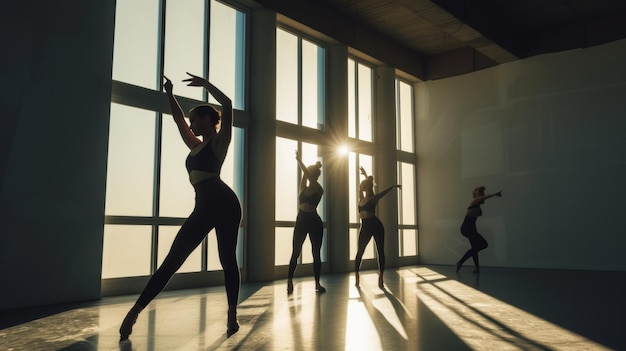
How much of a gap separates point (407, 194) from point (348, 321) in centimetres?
907

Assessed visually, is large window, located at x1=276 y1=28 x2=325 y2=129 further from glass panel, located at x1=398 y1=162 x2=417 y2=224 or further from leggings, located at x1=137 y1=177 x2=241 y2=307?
leggings, located at x1=137 y1=177 x2=241 y2=307

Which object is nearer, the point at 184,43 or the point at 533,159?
the point at 184,43

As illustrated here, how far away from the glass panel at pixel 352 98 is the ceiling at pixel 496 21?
0.93m

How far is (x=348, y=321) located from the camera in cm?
379

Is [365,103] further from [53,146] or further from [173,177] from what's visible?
[53,146]

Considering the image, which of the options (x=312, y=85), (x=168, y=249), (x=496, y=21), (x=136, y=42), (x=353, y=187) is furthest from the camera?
(x=353, y=187)

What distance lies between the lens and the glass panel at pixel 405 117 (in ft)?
41.5

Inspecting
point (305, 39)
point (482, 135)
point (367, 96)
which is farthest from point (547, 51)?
point (305, 39)

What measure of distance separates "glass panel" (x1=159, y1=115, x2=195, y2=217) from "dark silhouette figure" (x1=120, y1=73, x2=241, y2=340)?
3.91 metres

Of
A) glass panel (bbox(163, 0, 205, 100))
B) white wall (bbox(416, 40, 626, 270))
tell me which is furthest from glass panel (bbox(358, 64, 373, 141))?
glass panel (bbox(163, 0, 205, 100))

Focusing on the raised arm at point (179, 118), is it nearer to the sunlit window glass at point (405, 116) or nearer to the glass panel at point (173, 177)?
the glass panel at point (173, 177)

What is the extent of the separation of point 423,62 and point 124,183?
8.78 metres

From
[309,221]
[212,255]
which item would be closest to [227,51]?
Answer: [212,255]

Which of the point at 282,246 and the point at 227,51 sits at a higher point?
the point at 227,51
